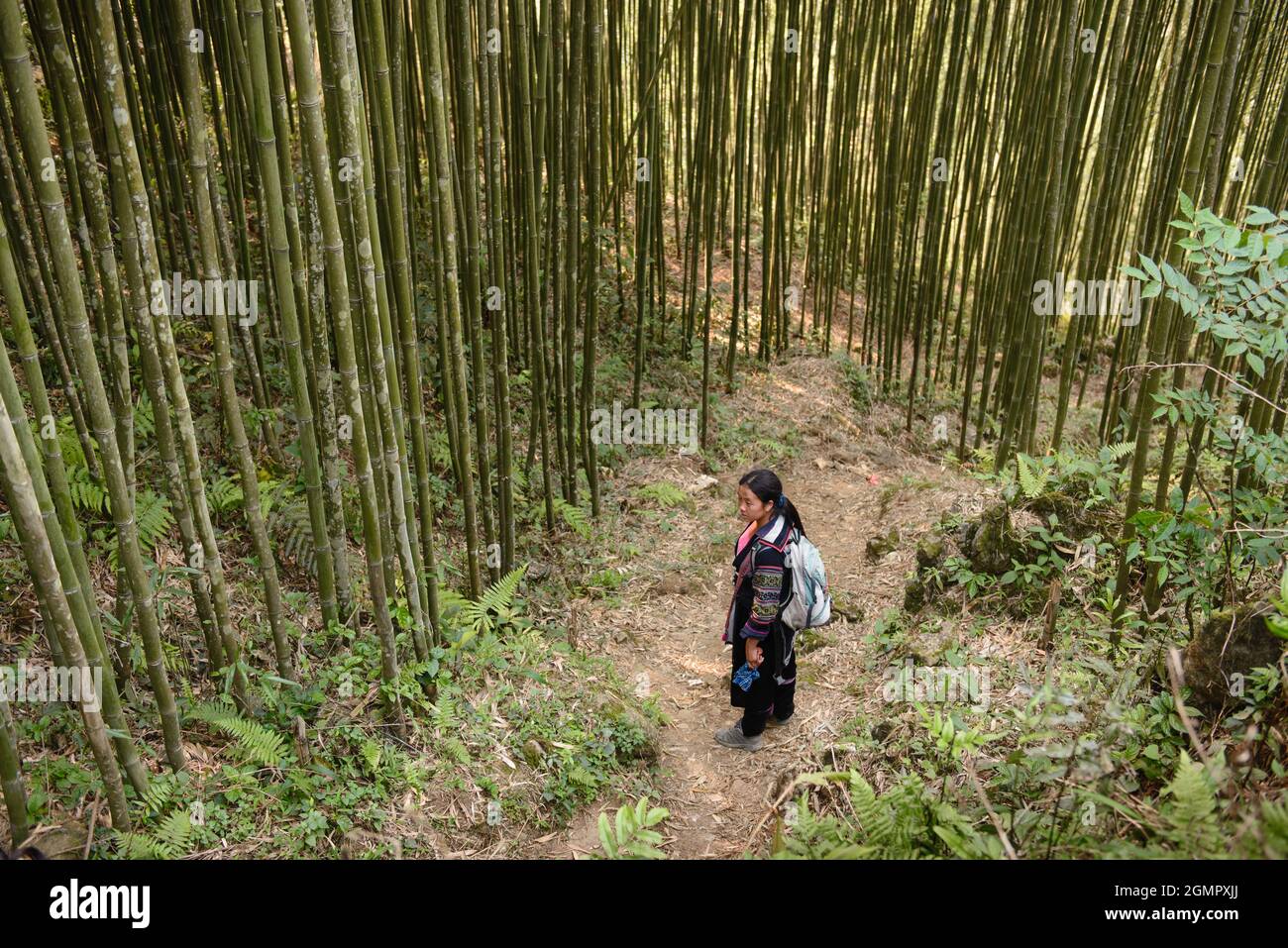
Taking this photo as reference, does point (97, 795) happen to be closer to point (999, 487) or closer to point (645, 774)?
point (645, 774)

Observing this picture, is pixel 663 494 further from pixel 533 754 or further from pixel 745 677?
pixel 533 754

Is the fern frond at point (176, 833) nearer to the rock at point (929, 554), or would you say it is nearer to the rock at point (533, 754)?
the rock at point (533, 754)

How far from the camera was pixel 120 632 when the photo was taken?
8.49 feet

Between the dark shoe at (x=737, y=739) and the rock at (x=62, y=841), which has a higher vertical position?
the rock at (x=62, y=841)

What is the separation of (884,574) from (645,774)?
75.5 inches

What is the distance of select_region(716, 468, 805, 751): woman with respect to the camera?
9.67 ft

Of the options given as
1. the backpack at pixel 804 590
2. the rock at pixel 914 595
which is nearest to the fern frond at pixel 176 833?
the backpack at pixel 804 590

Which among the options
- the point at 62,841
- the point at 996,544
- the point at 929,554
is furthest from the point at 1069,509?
the point at 62,841

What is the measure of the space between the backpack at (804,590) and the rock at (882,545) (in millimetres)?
1593

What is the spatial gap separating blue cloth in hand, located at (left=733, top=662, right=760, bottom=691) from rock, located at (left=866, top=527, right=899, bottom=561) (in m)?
1.69

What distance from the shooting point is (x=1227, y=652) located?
2.04 m

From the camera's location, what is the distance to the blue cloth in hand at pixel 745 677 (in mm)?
3107

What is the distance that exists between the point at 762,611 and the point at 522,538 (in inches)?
67.7
